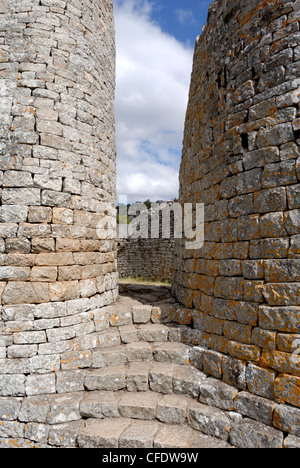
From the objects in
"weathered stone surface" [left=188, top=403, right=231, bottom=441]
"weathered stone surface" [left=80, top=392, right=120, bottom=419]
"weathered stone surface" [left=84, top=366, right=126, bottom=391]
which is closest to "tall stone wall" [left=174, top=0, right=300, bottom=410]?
"weathered stone surface" [left=188, top=403, right=231, bottom=441]

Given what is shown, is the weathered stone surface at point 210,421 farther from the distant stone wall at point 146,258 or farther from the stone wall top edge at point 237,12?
the distant stone wall at point 146,258

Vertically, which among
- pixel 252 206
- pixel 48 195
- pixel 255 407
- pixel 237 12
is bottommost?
pixel 255 407

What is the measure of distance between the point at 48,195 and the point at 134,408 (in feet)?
9.13

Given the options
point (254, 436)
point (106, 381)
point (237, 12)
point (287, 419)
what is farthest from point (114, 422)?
point (237, 12)

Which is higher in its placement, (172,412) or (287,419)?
(287,419)

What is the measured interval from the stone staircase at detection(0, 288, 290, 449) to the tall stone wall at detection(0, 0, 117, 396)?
0.24 meters

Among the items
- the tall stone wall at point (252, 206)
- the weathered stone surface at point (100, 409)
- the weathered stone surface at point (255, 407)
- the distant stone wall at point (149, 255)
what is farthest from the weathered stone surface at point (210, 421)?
the distant stone wall at point (149, 255)

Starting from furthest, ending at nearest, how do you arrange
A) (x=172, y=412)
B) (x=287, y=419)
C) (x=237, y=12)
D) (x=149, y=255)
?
(x=149, y=255)
(x=237, y=12)
(x=172, y=412)
(x=287, y=419)

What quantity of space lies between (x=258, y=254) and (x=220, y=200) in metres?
0.95

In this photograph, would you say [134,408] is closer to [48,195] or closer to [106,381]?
[106,381]

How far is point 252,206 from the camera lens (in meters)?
3.17

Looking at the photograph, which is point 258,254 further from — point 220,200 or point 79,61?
point 79,61

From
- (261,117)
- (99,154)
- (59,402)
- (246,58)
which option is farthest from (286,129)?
(59,402)

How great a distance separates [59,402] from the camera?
3258 millimetres
